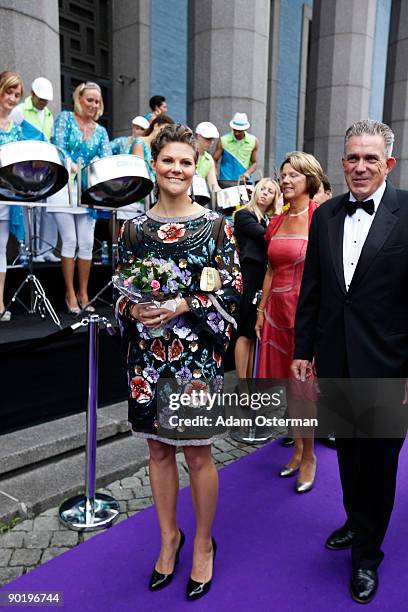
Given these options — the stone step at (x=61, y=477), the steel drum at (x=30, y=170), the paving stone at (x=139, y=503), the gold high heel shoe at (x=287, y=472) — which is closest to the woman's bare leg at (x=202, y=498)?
the paving stone at (x=139, y=503)

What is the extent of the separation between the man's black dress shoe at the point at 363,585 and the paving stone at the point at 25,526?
155 centimetres

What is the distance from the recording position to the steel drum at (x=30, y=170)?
11.4ft

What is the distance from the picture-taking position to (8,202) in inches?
147

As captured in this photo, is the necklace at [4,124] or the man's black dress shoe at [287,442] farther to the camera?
the necklace at [4,124]

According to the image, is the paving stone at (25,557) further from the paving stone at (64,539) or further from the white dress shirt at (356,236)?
the white dress shirt at (356,236)

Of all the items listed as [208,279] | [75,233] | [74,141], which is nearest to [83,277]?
[75,233]

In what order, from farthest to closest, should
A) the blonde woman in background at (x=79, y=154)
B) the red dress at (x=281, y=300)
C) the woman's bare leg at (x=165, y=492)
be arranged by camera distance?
the blonde woman in background at (x=79, y=154)
the red dress at (x=281, y=300)
the woman's bare leg at (x=165, y=492)

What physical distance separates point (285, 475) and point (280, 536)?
0.64 meters

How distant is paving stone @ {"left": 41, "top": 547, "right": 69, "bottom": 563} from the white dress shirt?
1766 mm

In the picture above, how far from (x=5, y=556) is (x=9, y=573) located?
13 centimetres

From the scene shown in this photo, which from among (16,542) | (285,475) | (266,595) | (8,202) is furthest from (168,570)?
(8,202)

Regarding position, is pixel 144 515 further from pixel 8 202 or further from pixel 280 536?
pixel 8 202

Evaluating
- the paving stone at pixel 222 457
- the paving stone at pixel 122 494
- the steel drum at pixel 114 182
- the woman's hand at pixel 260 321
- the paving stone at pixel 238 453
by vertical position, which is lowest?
the paving stone at pixel 238 453

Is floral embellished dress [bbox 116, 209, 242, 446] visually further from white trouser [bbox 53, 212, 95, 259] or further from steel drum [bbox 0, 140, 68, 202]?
white trouser [bbox 53, 212, 95, 259]
